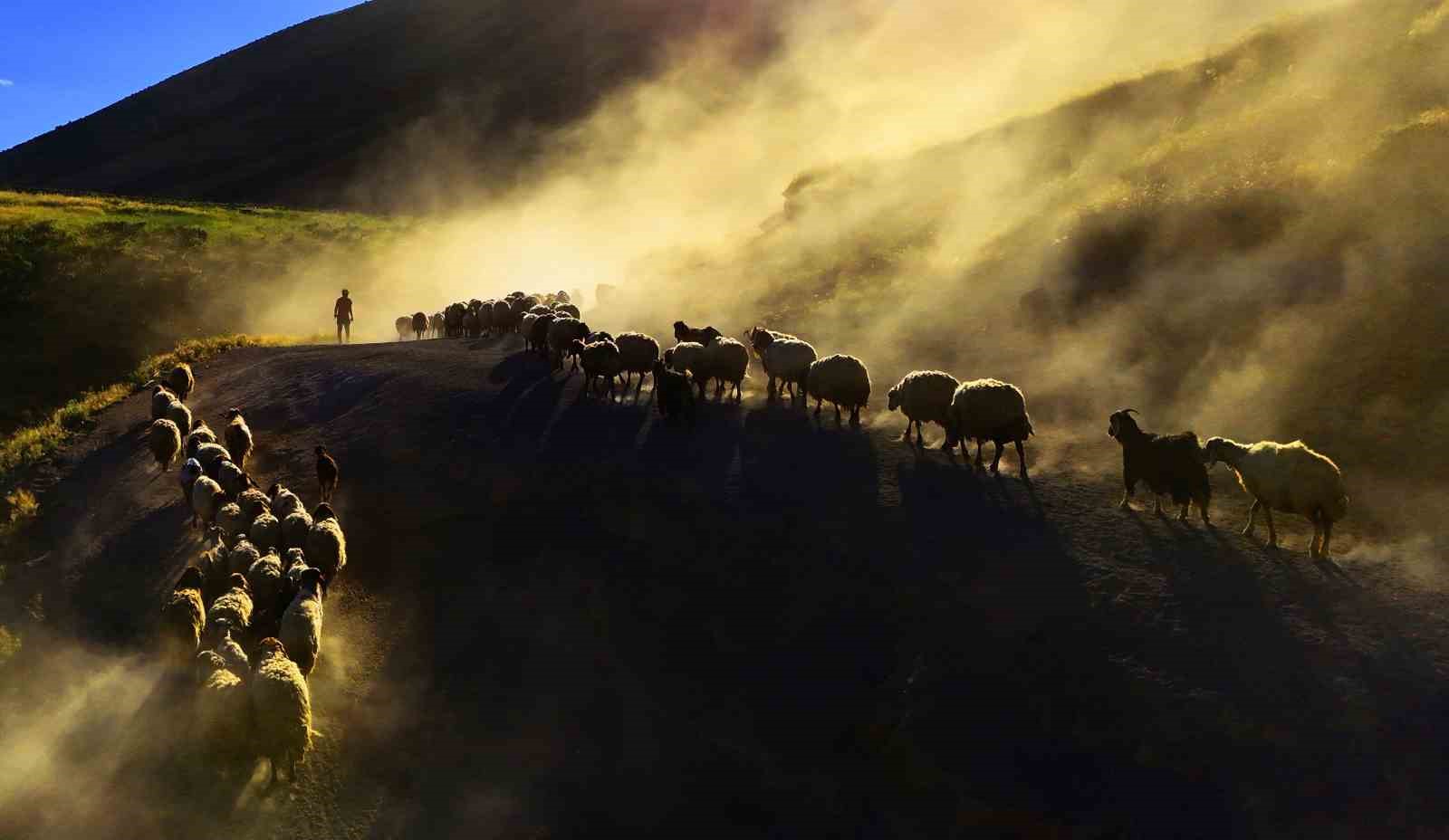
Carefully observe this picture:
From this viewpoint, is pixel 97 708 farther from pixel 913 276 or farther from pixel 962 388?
pixel 913 276

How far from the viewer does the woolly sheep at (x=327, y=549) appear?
1426 cm

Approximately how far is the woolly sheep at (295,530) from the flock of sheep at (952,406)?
7.31 meters

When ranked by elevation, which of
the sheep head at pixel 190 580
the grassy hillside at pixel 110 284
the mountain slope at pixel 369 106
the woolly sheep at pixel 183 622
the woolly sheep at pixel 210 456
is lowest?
the woolly sheep at pixel 183 622

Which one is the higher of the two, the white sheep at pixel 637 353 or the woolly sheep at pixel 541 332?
the woolly sheep at pixel 541 332

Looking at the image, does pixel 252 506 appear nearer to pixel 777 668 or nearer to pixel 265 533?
pixel 265 533

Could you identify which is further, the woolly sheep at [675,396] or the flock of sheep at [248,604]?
the woolly sheep at [675,396]

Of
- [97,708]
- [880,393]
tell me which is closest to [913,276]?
[880,393]

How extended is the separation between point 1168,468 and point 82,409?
27517 mm

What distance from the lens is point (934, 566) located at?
495 inches

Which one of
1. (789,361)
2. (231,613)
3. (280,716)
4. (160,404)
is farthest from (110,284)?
(280,716)

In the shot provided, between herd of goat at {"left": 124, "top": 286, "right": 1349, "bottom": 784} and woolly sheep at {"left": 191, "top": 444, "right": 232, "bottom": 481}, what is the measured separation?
0.03m

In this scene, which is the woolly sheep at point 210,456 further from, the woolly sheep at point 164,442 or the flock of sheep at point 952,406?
the flock of sheep at point 952,406

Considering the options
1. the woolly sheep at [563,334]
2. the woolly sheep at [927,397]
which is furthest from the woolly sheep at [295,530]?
the woolly sheep at [927,397]

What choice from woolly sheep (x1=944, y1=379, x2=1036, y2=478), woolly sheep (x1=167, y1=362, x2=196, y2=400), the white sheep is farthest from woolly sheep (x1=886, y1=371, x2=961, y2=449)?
woolly sheep (x1=167, y1=362, x2=196, y2=400)
